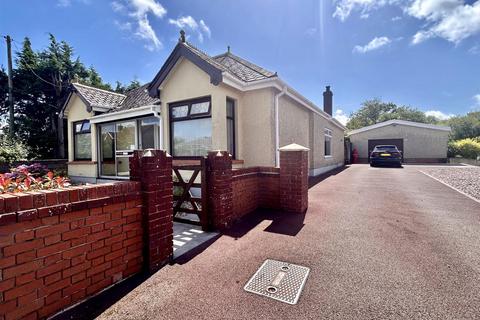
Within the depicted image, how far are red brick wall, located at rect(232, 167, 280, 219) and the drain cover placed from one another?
219 cm

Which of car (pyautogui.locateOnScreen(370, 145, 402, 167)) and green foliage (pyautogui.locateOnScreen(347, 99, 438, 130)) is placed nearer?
car (pyautogui.locateOnScreen(370, 145, 402, 167))

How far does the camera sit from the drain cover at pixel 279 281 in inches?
95.8

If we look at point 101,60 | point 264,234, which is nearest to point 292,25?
point 264,234

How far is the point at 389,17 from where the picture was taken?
10.3 m

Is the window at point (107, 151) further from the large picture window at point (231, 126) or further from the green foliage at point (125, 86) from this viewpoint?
the green foliage at point (125, 86)

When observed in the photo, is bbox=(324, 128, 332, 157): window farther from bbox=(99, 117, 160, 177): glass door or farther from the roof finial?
bbox=(99, 117, 160, 177): glass door

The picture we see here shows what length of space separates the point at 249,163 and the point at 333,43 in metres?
9.19

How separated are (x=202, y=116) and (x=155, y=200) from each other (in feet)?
16.9

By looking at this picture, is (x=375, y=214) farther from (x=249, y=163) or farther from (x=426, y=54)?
(x=426, y=54)

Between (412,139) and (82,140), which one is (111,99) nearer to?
(82,140)

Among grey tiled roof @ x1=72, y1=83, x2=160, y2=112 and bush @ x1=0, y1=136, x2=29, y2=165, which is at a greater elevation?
grey tiled roof @ x1=72, y1=83, x2=160, y2=112

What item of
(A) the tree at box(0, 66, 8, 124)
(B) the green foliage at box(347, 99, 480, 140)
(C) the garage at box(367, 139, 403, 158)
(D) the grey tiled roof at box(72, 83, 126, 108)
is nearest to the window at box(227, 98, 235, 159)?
(D) the grey tiled roof at box(72, 83, 126, 108)

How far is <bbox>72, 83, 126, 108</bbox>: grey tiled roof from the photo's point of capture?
11.3m

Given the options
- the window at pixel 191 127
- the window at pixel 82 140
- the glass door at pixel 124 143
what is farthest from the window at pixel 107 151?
the window at pixel 191 127
